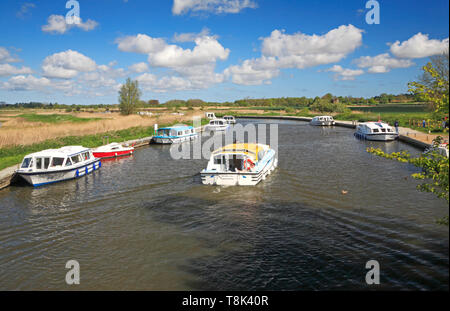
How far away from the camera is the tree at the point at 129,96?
77.9 meters

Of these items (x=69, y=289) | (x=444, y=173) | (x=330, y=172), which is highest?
(x=444, y=173)

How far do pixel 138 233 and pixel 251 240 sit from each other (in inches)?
195

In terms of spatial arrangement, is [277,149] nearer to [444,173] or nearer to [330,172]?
[330,172]

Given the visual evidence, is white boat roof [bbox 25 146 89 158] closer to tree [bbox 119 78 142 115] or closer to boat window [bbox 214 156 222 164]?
boat window [bbox 214 156 222 164]

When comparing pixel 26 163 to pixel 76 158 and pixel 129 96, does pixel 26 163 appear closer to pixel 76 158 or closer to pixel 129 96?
pixel 76 158

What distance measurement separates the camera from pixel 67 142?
3703cm

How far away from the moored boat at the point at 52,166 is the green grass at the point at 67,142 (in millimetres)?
4161

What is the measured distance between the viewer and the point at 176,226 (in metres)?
14.8

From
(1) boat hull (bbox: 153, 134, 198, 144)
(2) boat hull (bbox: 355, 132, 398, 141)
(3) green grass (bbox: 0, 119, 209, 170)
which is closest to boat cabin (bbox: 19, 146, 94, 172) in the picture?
(3) green grass (bbox: 0, 119, 209, 170)

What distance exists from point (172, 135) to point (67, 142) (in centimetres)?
1333

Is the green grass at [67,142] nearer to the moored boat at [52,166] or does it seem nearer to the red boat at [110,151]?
the moored boat at [52,166]

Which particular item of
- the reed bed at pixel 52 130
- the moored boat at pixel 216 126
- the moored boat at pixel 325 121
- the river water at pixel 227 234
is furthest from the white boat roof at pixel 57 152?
the moored boat at pixel 325 121

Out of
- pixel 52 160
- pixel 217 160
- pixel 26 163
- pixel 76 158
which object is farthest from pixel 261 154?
pixel 26 163
